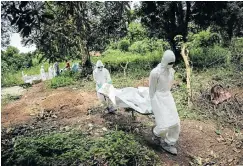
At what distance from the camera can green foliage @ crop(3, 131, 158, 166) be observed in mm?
4590

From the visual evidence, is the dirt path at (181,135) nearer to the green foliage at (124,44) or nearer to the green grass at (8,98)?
the green grass at (8,98)

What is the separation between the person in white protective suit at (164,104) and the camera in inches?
216

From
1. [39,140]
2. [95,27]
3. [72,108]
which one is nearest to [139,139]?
[39,140]

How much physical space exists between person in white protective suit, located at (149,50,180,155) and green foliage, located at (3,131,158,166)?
509mm

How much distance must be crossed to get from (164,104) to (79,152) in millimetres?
1691

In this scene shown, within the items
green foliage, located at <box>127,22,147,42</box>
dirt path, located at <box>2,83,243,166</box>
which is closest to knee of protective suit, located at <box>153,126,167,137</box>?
dirt path, located at <box>2,83,243,166</box>

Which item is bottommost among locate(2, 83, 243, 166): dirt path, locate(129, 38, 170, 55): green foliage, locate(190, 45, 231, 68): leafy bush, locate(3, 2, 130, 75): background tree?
locate(2, 83, 243, 166): dirt path

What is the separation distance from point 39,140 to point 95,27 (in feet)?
36.5

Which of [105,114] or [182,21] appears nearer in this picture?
[105,114]

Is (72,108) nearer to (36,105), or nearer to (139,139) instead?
(36,105)

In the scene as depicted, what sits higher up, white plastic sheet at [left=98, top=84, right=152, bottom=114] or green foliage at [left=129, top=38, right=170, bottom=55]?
green foliage at [left=129, top=38, right=170, bottom=55]

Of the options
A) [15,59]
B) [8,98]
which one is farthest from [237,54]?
[15,59]

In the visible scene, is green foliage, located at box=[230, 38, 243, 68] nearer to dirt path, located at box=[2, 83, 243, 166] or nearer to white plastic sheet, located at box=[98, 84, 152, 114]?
dirt path, located at box=[2, 83, 243, 166]

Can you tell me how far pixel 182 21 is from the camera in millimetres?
17375
